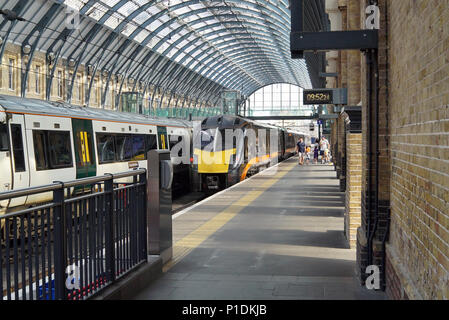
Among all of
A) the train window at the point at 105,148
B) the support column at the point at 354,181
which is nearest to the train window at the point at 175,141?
the train window at the point at 105,148

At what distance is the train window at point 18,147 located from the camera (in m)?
11.5

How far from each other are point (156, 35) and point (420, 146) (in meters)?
41.1

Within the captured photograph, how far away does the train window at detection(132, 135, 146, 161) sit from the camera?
1875 cm

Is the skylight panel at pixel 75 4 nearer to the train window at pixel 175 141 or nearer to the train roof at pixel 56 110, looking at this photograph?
the train window at pixel 175 141

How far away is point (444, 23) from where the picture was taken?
3332 millimetres

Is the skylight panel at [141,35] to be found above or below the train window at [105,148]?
above

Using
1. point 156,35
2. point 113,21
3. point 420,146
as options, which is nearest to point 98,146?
point 420,146

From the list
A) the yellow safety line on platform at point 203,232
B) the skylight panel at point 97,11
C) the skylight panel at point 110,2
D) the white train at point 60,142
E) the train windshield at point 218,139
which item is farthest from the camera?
the skylight panel at point 110,2

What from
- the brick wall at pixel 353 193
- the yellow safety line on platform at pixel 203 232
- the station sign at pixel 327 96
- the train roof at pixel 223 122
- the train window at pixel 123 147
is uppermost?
the station sign at pixel 327 96

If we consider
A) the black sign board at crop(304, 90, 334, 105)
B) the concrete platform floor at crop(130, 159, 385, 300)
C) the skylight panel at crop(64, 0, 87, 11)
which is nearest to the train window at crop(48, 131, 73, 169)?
the concrete platform floor at crop(130, 159, 385, 300)

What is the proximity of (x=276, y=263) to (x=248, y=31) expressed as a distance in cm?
4637

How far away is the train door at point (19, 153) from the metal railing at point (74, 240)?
549cm

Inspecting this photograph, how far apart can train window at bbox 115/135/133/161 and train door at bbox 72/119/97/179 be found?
5.85 feet

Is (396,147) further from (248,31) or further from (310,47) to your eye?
(248,31)
